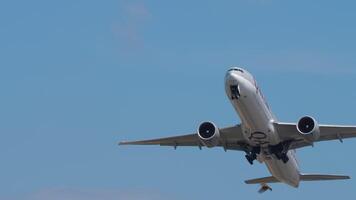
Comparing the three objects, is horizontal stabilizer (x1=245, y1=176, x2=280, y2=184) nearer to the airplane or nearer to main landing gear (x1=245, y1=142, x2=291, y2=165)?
the airplane

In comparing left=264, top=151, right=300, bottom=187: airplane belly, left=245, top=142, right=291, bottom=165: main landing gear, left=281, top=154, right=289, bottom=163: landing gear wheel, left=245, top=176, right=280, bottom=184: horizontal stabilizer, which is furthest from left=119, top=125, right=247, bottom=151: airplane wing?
left=245, top=176, right=280, bottom=184: horizontal stabilizer

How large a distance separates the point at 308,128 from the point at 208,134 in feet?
17.8

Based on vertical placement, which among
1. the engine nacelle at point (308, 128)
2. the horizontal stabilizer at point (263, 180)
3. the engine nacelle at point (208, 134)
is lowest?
the engine nacelle at point (308, 128)

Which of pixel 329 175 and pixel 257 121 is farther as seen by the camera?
pixel 329 175

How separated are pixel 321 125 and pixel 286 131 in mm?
1983

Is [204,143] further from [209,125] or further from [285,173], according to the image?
[285,173]

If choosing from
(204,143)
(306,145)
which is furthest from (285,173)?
(204,143)

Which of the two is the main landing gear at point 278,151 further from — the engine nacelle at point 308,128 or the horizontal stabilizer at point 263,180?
the horizontal stabilizer at point 263,180

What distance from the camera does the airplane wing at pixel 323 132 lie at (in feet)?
198

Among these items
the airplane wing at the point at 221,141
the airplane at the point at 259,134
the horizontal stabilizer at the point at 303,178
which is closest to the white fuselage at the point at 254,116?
the airplane at the point at 259,134

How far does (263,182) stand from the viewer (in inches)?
2680

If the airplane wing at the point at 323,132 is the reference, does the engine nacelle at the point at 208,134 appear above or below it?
above

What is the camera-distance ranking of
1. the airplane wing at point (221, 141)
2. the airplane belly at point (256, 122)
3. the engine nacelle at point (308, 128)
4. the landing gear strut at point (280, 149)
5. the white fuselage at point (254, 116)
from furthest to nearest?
the airplane wing at point (221, 141) < the landing gear strut at point (280, 149) < the engine nacelle at point (308, 128) < the airplane belly at point (256, 122) < the white fuselage at point (254, 116)

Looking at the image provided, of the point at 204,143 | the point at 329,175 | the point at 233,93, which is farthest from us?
the point at 329,175
